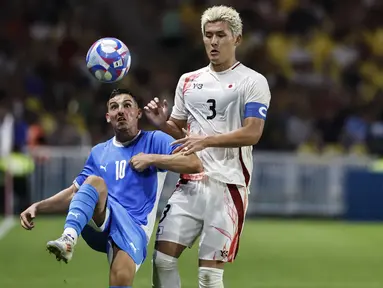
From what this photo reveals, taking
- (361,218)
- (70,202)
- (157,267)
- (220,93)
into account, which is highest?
(220,93)

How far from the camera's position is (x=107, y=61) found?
8070 millimetres

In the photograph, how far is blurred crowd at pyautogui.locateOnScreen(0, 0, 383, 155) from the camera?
1853 centimetres

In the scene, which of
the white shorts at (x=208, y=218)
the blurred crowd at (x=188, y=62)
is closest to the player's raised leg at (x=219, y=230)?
the white shorts at (x=208, y=218)

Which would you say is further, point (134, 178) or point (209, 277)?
point (134, 178)

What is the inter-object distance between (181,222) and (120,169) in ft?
2.00

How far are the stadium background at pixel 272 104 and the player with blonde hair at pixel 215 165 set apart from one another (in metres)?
5.75

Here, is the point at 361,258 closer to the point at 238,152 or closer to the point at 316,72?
the point at 238,152

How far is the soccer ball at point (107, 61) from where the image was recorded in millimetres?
8070

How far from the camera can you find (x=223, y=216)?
746cm

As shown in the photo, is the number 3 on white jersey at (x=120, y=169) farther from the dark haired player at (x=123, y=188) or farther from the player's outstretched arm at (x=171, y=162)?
the player's outstretched arm at (x=171, y=162)

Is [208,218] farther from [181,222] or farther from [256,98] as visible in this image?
[256,98]

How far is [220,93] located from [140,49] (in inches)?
536

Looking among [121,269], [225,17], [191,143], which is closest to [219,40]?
[225,17]

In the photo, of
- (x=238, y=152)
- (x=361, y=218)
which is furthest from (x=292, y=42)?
(x=238, y=152)
